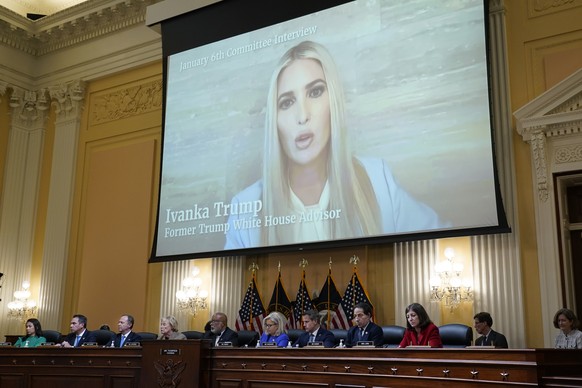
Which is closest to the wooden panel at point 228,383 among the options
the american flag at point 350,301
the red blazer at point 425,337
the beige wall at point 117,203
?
the red blazer at point 425,337

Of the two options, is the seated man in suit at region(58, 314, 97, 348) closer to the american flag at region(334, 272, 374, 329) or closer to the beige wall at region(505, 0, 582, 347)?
the american flag at region(334, 272, 374, 329)

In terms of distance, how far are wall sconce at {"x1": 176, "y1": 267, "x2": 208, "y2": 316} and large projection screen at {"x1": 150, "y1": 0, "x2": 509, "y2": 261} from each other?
495 mm

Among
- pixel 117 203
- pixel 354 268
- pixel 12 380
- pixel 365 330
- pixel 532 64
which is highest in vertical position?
pixel 532 64

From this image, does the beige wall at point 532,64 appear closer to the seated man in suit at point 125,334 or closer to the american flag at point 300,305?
the american flag at point 300,305

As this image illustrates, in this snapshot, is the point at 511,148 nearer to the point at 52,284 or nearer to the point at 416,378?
the point at 416,378

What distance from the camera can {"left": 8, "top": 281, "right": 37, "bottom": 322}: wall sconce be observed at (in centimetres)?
1209

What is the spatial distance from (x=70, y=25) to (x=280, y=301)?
6.86m

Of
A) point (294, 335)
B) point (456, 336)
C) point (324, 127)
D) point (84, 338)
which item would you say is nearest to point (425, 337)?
point (456, 336)

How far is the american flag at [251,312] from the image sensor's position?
9.43 m

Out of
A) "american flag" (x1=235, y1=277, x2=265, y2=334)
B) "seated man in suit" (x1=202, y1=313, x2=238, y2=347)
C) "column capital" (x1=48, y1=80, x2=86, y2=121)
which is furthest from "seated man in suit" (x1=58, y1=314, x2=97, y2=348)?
"column capital" (x1=48, y1=80, x2=86, y2=121)

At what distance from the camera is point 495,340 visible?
23.3ft

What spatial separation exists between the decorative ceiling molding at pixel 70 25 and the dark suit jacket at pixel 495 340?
776 cm

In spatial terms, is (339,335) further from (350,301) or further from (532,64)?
(532,64)

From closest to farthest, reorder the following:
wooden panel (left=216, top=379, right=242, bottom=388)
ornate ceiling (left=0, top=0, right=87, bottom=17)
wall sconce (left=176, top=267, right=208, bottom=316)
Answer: wooden panel (left=216, top=379, right=242, bottom=388)
wall sconce (left=176, top=267, right=208, bottom=316)
ornate ceiling (left=0, top=0, right=87, bottom=17)
